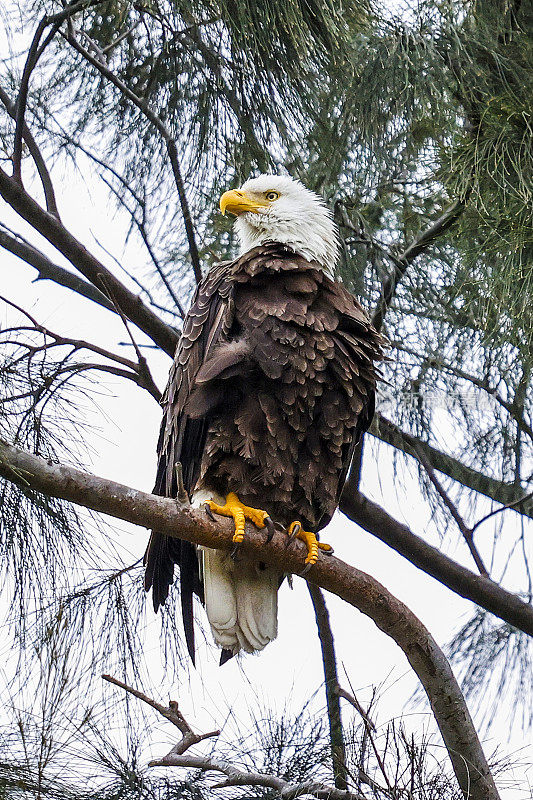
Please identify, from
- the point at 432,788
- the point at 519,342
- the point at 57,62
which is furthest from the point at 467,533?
the point at 57,62

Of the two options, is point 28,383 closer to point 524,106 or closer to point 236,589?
point 236,589

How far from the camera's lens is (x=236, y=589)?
2.19 meters

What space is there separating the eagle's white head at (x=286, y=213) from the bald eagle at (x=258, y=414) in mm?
143

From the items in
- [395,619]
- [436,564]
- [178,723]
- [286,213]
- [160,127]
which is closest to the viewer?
[178,723]

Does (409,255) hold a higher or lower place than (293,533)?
higher

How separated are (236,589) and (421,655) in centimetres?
45

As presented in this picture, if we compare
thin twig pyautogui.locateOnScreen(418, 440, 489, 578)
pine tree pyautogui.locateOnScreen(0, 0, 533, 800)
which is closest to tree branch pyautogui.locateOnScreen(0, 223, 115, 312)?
pine tree pyautogui.locateOnScreen(0, 0, 533, 800)

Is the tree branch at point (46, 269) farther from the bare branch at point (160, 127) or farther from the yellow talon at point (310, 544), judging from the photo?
the yellow talon at point (310, 544)

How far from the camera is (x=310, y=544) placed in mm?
1967

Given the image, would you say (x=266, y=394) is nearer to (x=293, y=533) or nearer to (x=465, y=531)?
(x=293, y=533)

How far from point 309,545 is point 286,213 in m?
0.87

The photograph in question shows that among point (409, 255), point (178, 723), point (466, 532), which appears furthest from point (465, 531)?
point (178, 723)

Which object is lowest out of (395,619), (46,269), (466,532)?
(395,619)

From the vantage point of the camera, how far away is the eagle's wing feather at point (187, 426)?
2127 millimetres
